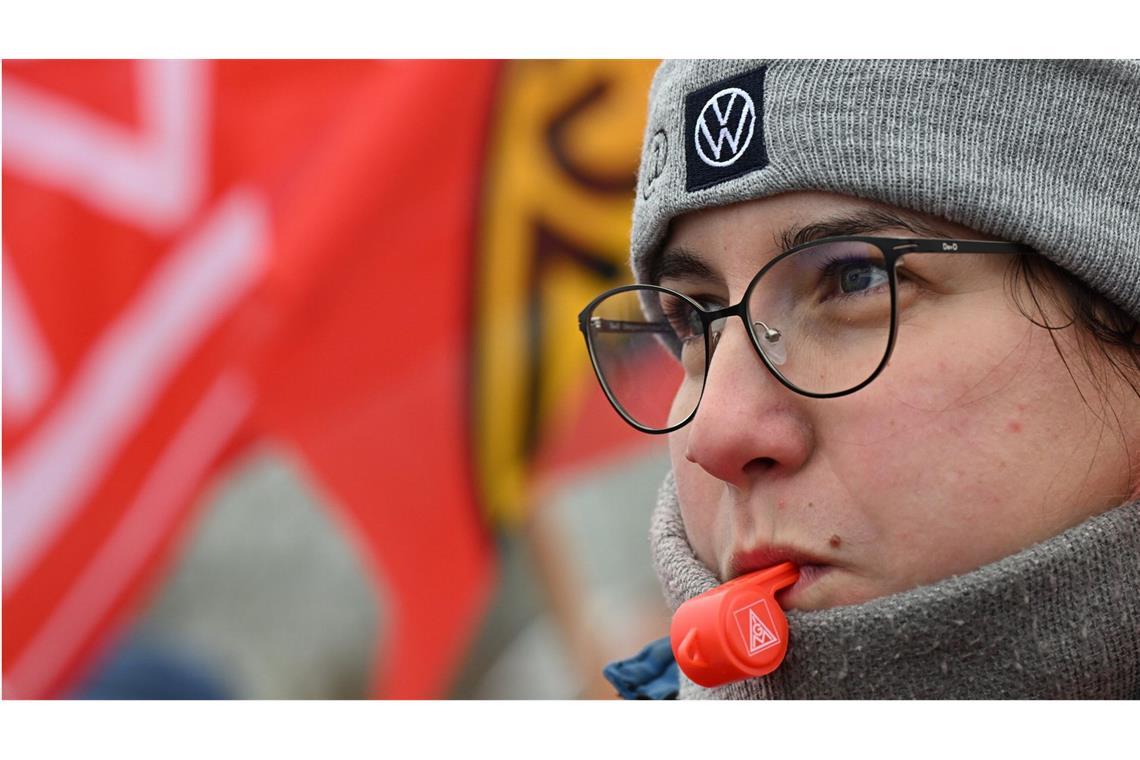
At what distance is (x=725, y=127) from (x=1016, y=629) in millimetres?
493

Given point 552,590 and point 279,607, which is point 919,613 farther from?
point 279,607

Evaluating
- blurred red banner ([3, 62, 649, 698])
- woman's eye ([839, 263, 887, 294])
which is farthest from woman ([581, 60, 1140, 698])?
blurred red banner ([3, 62, 649, 698])

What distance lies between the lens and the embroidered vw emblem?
1.04 metres

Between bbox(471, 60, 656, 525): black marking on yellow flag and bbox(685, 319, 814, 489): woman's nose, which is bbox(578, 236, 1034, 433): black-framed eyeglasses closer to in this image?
bbox(685, 319, 814, 489): woman's nose

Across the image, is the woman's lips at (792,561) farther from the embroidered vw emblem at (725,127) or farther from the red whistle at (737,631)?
the embroidered vw emblem at (725,127)

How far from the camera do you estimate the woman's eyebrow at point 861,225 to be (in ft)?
3.17

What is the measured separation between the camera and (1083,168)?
0.98 meters

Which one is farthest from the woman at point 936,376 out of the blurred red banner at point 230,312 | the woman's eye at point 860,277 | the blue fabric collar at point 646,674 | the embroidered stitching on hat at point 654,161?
the blurred red banner at point 230,312

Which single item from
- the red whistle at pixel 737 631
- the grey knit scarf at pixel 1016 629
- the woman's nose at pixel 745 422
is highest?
the woman's nose at pixel 745 422

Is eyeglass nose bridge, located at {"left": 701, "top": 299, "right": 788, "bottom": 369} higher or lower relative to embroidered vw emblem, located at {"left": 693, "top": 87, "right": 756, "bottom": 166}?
lower

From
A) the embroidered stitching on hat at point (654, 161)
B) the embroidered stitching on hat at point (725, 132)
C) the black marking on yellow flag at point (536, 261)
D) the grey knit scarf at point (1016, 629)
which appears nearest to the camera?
the grey knit scarf at point (1016, 629)

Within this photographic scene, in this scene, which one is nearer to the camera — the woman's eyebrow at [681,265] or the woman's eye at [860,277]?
the woman's eye at [860,277]

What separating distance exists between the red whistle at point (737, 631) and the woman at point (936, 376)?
19 millimetres

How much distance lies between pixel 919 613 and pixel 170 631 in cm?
275
